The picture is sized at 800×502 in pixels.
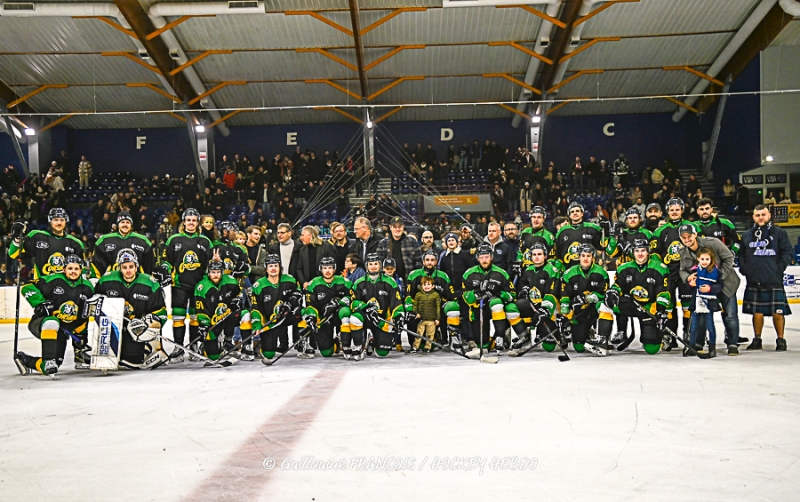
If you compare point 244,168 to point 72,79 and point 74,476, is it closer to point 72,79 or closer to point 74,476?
point 72,79

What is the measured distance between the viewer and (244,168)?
21.8m

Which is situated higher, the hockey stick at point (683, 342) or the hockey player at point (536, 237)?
the hockey player at point (536, 237)

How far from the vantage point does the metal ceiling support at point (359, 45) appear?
16812 millimetres

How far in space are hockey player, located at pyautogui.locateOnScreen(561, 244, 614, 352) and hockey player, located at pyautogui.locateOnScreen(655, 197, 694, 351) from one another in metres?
0.72

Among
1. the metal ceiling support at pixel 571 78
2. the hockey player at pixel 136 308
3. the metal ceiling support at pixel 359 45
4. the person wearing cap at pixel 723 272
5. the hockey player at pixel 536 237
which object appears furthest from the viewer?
the metal ceiling support at pixel 571 78

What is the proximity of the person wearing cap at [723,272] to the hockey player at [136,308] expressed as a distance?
18.2 feet

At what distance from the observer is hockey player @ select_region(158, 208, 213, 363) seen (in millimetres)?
7730

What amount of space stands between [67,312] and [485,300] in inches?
170

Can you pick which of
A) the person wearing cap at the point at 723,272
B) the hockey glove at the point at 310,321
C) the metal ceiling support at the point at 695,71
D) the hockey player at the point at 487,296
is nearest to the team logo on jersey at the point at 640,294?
the person wearing cap at the point at 723,272

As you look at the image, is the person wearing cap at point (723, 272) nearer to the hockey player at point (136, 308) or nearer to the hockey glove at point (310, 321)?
the hockey glove at point (310, 321)

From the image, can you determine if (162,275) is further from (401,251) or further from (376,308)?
(401,251)

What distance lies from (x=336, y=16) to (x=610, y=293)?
1285 cm

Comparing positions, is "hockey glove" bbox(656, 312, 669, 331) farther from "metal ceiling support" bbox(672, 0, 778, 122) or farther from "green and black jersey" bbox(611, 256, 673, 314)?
"metal ceiling support" bbox(672, 0, 778, 122)

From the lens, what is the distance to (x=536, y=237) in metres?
8.22
